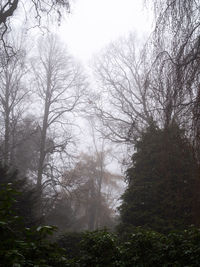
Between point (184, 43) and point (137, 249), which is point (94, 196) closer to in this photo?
point (137, 249)

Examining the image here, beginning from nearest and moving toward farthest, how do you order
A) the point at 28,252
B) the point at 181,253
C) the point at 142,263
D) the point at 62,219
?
the point at 28,252 → the point at 181,253 → the point at 142,263 → the point at 62,219

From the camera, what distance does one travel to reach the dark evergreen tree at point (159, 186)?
8.06m

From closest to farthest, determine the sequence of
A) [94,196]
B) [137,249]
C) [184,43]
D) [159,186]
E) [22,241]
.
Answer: [22,241], [184,43], [137,249], [159,186], [94,196]

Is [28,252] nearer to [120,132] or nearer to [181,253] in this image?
[181,253]

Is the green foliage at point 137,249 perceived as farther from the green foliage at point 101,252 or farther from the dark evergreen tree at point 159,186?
the dark evergreen tree at point 159,186

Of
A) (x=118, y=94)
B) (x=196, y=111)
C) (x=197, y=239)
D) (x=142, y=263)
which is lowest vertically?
(x=142, y=263)

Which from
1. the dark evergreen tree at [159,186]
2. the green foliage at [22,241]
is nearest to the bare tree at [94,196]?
the dark evergreen tree at [159,186]

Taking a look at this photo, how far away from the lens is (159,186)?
31.5 feet

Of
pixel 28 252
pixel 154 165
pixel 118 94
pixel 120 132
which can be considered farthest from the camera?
pixel 118 94

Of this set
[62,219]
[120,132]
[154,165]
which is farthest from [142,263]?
[62,219]

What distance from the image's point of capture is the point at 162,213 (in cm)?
915

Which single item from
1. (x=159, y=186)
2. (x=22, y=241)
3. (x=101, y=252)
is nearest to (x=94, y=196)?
(x=159, y=186)

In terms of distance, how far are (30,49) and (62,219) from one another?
1237cm

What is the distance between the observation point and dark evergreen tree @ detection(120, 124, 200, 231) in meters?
8.06
